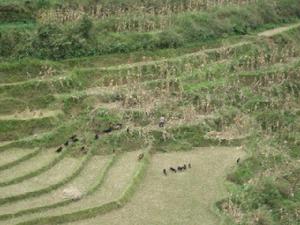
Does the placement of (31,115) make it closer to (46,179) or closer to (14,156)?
(14,156)

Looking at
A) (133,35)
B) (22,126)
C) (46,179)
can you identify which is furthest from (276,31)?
(46,179)

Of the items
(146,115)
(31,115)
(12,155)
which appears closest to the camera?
(12,155)

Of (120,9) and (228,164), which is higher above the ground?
(120,9)

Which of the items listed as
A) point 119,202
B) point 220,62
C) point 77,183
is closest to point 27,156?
point 77,183

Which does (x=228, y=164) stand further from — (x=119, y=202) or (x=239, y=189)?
(x=119, y=202)

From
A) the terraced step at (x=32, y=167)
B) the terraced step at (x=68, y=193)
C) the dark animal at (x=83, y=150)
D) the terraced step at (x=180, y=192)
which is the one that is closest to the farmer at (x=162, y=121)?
the terraced step at (x=180, y=192)

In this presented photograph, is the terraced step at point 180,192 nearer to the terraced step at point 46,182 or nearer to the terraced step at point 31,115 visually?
the terraced step at point 46,182

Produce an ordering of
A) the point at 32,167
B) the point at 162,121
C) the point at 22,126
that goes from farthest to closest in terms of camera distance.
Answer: the point at 162,121 → the point at 22,126 → the point at 32,167
